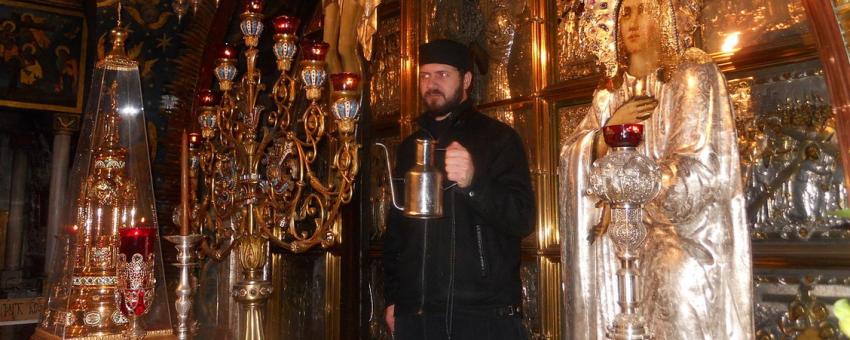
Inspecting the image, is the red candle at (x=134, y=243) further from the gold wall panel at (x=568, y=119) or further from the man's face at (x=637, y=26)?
the man's face at (x=637, y=26)

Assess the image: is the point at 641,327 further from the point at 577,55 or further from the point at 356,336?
the point at 356,336

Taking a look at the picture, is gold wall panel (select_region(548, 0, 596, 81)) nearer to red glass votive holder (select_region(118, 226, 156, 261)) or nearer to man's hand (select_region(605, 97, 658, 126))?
man's hand (select_region(605, 97, 658, 126))

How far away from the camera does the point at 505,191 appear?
7.82ft

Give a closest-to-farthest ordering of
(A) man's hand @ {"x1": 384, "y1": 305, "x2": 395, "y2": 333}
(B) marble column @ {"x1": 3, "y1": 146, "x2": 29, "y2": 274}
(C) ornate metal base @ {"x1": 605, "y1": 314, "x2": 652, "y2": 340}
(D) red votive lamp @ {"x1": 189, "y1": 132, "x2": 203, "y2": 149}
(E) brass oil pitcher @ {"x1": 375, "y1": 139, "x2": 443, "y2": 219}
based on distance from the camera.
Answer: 1. (C) ornate metal base @ {"x1": 605, "y1": 314, "x2": 652, "y2": 340}
2. (E) brass oil pitcher @ {"x1": 375, "y1": 139, "x2": 443, "y2": 219}
3. (A) man's hand @ {"x1": 384, "y1": 305, "x2": 395, "y2": 333}
4. (D) red votive lamp @ {"x1": 189, "y1": 132, "x2": 203, "y2": 149}
5. (B) marble column @ {"x1": 3, "y1": 146, "x2": 29, "y2": 274}

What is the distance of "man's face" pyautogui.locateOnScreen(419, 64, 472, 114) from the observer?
8.41ft

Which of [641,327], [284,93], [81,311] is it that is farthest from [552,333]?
[81,311]

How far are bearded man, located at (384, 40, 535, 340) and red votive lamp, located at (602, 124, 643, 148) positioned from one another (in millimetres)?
769

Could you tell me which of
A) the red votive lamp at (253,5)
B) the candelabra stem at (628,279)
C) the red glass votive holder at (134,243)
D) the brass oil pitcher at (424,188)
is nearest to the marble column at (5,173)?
the red glass votive holder at (134,243)

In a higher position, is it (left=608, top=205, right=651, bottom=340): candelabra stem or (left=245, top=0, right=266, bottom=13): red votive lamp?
(left=245, top=0, right=266, bottom=13): red votive lamp

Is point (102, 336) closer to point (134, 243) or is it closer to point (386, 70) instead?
point (134, 243)

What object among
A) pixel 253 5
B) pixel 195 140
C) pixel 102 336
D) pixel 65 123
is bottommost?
pixel 102 336

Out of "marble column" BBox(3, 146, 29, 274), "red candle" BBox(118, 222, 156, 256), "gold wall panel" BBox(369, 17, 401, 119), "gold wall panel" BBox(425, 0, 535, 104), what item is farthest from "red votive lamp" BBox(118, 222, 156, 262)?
"marble column" BBox(3, 146, 29, 274)

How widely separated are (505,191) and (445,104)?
16.6 inches

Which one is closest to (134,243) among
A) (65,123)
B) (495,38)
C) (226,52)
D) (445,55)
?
(226,52)
